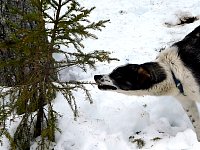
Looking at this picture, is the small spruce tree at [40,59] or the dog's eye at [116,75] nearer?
the small spruce tree at [40,59]

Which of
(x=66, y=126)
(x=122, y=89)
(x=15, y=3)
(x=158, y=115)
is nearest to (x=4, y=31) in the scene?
(x=15, y=3)

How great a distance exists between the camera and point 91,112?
6719 millimetres

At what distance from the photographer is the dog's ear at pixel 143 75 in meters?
5.05

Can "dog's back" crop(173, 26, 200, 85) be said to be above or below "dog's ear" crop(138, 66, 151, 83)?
above

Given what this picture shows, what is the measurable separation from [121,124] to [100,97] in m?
0.84

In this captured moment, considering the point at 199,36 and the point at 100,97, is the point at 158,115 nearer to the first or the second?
the point at 100,97

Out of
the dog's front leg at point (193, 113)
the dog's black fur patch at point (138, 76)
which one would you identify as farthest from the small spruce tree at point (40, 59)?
the dog's front leg at point (193, 113)

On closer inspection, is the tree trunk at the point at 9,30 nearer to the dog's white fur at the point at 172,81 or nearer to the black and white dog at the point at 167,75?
the black and white dog at the point at 167,75

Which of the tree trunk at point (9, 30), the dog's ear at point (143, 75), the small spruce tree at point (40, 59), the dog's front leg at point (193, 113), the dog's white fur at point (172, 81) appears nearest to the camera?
the small spruce tree at point (40, 59)

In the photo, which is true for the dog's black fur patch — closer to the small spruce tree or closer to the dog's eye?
the dog's eye

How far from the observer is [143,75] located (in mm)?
5094

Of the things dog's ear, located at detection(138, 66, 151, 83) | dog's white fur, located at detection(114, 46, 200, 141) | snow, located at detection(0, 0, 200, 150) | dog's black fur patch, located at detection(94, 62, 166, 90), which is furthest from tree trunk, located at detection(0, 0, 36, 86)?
dog's ear, located at detection(138, 66, 151, 83)

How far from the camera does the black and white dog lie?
515 centimetres

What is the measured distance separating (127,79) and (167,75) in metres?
0.58
